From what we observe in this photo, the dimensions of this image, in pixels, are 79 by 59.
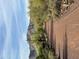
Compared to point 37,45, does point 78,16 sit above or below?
above

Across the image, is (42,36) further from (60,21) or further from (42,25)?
(60,21)

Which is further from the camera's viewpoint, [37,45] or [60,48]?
[37,45]

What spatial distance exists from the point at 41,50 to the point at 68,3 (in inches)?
89.5

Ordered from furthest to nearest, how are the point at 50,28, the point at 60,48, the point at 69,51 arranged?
the point at 50,28 < the point at 60,48 < the point at 69,51

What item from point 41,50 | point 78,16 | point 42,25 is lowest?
point 41,50

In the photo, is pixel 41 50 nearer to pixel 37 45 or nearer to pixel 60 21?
pixel 37 45

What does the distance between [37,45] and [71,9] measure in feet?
8.37

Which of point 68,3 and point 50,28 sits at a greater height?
point 68,3

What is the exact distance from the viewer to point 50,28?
23.6ft

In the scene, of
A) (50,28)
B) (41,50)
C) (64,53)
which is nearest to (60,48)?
(64,53)

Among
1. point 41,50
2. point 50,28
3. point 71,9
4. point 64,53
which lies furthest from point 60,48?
point 41,50

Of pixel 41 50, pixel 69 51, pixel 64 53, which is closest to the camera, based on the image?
pixel 69 51

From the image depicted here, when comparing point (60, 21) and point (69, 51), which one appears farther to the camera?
point (60, 21)

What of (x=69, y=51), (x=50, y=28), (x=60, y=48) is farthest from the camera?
(x=50, y=28)
